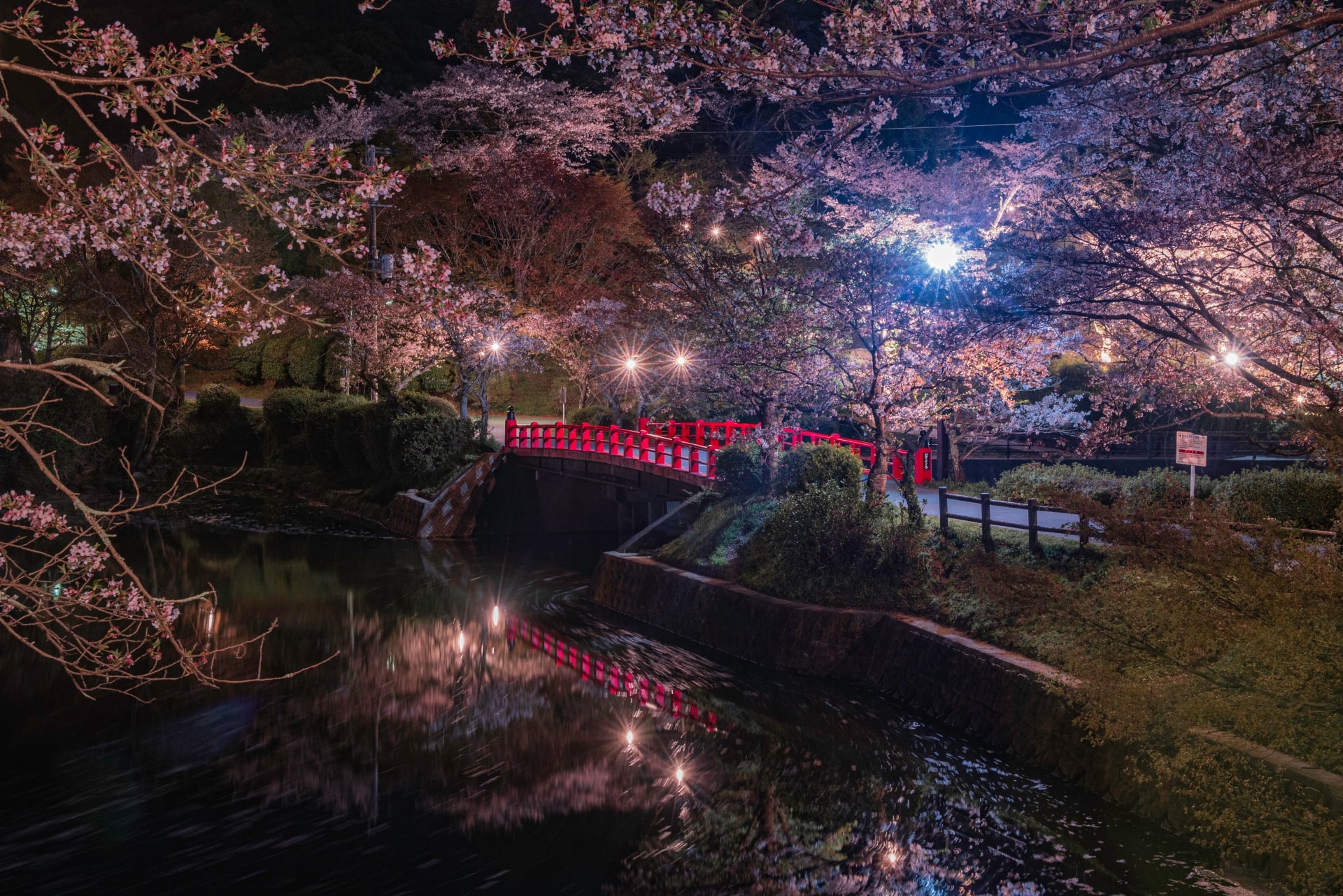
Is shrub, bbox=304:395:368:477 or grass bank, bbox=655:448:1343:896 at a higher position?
shrub, bbox=304:395:368:477

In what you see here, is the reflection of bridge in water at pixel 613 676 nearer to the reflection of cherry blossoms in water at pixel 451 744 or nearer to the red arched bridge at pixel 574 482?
the reflection of cherry blossoms in water at pixel 451 744

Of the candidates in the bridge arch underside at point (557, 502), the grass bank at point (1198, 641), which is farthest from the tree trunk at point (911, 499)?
the bridge arch underside at point (557, 502)

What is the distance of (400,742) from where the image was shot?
41.9ft

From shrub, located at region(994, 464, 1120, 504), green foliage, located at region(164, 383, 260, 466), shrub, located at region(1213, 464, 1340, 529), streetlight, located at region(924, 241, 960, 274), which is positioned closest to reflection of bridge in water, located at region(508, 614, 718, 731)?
shrub, located at region(994, 464, 1120, 504)

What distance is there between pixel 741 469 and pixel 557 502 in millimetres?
11857

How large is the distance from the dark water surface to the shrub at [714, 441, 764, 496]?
403cm

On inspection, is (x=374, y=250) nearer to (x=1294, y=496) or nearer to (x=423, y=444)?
(x=423, y=444)

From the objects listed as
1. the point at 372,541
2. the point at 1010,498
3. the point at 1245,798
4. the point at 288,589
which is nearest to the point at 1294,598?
the point at 1245,798

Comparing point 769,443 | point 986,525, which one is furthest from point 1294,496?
point 769,443

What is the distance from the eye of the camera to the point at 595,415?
112ft

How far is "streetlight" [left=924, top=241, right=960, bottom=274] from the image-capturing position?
16844 millimetres

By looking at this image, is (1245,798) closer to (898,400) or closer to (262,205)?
(262,205)

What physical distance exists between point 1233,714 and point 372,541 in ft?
80.0

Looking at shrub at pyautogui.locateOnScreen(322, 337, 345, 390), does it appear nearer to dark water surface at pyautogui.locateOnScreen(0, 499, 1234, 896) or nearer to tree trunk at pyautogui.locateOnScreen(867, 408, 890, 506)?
dark water surface at pyautogui.locateOnScreen(0, 499, 1234, 896)
